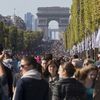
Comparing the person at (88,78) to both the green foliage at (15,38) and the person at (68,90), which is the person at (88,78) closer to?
the person at (68,90)

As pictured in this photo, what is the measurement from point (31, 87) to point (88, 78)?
1.21 meters

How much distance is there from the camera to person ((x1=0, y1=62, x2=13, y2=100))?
40.9 feet

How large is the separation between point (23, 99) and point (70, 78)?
0.75 m

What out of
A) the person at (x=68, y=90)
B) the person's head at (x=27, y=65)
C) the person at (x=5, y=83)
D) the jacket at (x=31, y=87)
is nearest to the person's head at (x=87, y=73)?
the person at (x=68, y=90)

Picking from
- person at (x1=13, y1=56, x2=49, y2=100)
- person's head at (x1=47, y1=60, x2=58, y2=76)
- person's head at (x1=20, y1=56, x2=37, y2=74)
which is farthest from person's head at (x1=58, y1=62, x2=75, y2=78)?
person's head at (x1=47, y1=60, x2=58, y2=76)

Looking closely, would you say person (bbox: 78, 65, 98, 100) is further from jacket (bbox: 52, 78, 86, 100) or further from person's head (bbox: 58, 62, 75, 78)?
jacket (bbox: 52, 78, 86, 100)

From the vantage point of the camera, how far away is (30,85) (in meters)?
10.1

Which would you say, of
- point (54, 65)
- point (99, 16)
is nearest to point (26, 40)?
point (99, 16)

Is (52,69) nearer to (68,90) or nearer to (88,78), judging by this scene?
(88,78)

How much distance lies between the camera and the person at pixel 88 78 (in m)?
10.9

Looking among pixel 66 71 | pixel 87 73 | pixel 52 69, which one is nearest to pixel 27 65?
pixel 66 71

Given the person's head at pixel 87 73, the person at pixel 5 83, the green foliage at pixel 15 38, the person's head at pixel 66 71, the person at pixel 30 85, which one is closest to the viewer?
the person at pixel 30 85

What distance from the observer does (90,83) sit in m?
11.1

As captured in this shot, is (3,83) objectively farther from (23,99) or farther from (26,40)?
(26,40)
